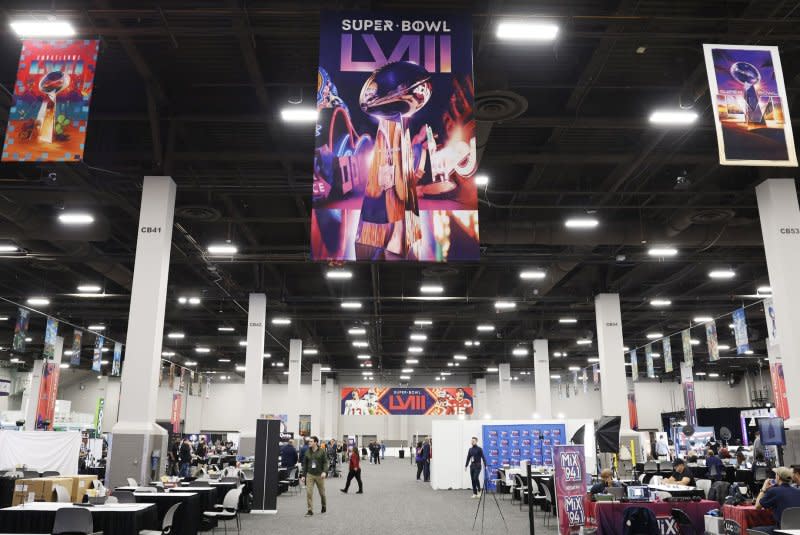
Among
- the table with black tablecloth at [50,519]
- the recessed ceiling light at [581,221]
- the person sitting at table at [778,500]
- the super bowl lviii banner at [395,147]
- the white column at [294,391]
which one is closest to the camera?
the super bowl lviii banner at [395,147]

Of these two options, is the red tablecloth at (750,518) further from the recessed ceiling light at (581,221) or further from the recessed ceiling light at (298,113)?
the recessed ceiling light at (298,113)

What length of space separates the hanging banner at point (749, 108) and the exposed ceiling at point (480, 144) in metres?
1.27

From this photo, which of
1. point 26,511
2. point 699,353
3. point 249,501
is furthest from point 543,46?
point 699,353

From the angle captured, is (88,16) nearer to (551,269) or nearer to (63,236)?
(63,236)

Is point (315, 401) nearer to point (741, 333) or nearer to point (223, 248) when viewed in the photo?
point (223, 248)

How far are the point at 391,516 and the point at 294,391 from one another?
13.5m

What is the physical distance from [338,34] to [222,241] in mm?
11063

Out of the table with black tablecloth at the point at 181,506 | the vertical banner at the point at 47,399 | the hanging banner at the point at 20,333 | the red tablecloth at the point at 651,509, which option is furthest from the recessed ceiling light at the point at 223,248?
the vertical banner at the point at 47,399

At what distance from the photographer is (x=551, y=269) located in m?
19.1

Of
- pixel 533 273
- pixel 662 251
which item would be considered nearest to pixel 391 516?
pixel 533 273

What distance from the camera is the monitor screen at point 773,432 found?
12.0 metres

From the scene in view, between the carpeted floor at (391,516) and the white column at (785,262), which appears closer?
the white column at (785,262)

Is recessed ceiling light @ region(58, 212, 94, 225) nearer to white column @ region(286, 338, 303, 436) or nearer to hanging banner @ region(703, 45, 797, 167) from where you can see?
hanging banner @ region(703, 45, 797, 167)

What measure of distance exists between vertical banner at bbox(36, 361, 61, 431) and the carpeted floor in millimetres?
13993
